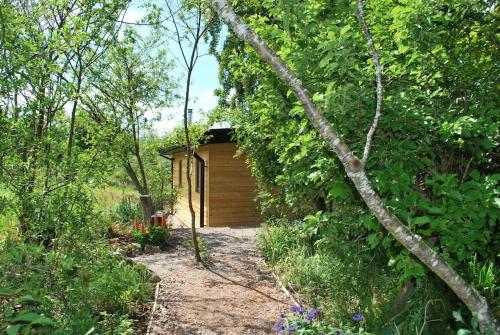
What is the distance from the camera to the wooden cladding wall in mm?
12586

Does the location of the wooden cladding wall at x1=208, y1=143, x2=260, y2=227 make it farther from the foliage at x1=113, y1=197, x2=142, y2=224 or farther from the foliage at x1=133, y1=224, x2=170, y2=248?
the foliage at x1=133, y1=224, x2=170, y2=248

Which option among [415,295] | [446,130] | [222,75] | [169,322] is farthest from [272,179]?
[222,75]

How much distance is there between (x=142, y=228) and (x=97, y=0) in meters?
5.11

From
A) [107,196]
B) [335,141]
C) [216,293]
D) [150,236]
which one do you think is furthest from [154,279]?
[107,196]

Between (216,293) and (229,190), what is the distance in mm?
6776

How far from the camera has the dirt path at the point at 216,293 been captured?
4.85m

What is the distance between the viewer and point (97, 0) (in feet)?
19.1

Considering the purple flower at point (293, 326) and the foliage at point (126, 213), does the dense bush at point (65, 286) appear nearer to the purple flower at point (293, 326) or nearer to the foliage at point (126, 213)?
the purple flower at point (293, 326)

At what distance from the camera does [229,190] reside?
1270 centimetres

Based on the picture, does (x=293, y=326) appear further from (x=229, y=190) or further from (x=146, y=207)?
(x=229, y=190)

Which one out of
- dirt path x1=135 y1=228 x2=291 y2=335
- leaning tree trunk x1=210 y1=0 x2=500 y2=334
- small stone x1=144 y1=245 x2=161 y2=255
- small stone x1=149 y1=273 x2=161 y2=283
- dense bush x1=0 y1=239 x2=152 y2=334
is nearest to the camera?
leaning tree trunk x1=210 y1=0 x2=500 y2=334

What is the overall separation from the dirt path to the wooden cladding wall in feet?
11.0

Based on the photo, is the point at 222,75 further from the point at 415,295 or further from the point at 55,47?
the point at 415,295

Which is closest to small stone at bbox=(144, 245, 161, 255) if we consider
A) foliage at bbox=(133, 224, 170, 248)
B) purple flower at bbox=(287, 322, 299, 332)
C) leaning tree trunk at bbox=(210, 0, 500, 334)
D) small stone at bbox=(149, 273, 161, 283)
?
foliage at bbox=(133, 224, 170, 248)
